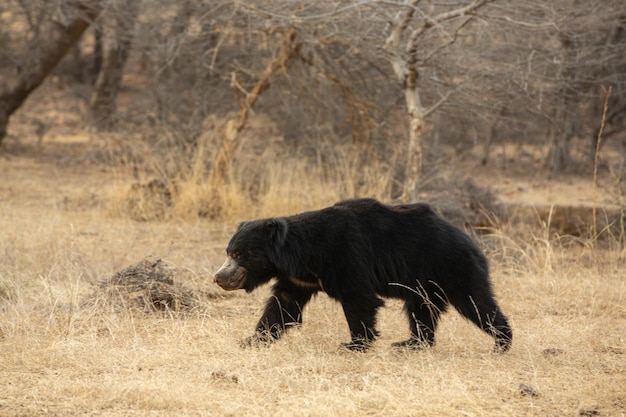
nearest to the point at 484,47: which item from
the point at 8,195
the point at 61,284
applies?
the point at 61,284

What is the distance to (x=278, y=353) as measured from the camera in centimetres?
496

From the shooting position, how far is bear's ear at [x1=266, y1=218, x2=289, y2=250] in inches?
196

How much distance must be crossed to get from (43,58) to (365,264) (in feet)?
32.7

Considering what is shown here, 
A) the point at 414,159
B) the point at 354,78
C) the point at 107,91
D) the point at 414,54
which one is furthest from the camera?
the point at 107,91

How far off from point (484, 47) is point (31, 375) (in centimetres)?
570

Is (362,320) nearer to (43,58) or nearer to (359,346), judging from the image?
(359,346)

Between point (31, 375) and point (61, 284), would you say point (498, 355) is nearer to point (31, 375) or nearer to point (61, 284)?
point (31, 375)

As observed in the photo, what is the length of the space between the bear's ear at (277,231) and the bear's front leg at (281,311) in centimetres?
35

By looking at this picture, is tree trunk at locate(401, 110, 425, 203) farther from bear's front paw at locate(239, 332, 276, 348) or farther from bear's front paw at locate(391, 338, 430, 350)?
bear's front paw at locate(239, 332, 276, 348)

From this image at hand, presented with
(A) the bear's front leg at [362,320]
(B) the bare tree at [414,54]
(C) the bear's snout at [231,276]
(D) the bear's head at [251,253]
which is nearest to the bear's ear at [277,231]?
(D) the bear's head at [251,253]

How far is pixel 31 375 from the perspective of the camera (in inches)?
177

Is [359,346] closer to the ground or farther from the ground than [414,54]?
closer to the ground

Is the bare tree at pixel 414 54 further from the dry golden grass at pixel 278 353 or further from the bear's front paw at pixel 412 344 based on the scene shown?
the bear's front paw at pixel 412 344

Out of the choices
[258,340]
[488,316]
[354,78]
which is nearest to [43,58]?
[354,78]
